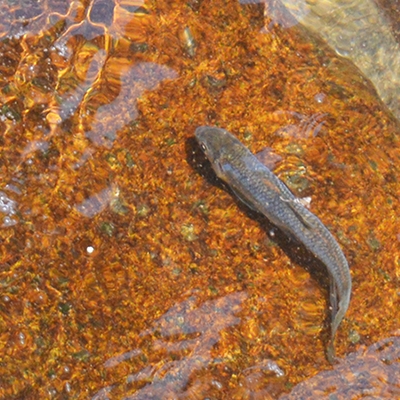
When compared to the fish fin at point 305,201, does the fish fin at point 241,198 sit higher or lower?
lower

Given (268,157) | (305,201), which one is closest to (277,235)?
(305,201)

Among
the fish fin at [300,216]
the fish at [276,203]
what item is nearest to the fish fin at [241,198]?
the fish at [276,203]

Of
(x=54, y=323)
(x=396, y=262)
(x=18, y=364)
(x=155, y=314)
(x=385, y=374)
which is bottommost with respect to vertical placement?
(x=18, y=364)

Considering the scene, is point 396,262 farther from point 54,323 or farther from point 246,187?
point 54,323

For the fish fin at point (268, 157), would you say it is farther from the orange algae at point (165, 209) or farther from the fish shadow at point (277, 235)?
the fish shadow at point (277, 235)

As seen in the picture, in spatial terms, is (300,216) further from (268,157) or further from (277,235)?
(268,157)

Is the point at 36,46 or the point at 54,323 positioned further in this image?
the point at 36,46

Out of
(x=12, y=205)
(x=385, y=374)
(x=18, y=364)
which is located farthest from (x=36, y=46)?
(x=385, y=374)
